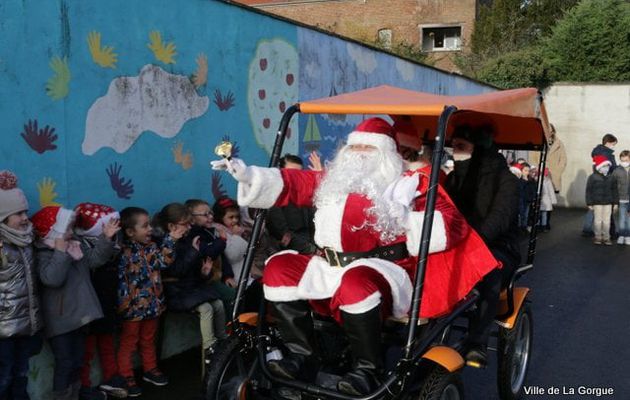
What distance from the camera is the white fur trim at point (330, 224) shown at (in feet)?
12.4

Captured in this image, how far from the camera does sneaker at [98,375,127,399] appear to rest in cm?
462

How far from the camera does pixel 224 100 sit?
6.00 meters

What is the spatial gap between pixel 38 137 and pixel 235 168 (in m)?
1.64

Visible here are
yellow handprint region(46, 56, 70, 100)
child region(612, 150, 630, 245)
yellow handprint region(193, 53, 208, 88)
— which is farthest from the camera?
child region(612, 150, 630, 245)

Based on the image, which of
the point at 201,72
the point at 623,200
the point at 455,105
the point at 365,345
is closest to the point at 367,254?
the point at 365,345

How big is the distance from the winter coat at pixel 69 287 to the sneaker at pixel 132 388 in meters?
0.75

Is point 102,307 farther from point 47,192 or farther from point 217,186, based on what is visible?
point 217,186

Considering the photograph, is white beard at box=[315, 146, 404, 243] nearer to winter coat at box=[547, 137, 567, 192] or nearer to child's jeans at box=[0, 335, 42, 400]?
child's jeans at box=[0, 335, 42, 400]

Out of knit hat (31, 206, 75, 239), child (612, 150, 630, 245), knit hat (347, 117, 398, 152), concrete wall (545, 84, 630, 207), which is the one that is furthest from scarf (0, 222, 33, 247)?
concrete wall (545, 84, 630, 207)

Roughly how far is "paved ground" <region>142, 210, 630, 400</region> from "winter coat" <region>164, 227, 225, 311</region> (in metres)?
0.63

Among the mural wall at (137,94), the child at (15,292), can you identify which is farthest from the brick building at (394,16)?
the child at (15,292)

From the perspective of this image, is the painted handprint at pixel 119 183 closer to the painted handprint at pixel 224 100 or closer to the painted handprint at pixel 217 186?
the painted handprint at pixel 217 186

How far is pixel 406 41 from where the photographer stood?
31.4 m

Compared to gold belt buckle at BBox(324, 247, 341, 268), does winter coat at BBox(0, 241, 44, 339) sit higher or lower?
lower
